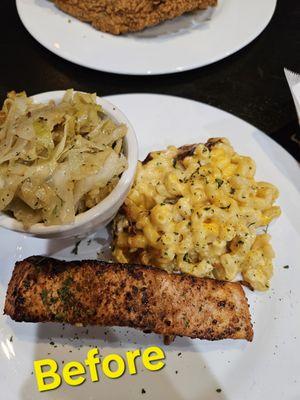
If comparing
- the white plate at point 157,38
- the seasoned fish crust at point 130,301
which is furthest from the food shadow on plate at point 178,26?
the seasoned fish crust at point 130,301

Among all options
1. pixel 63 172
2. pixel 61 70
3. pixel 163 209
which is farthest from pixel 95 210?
pixel 61 70

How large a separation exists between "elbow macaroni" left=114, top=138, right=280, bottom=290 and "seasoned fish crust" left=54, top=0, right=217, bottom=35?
2.63 feet

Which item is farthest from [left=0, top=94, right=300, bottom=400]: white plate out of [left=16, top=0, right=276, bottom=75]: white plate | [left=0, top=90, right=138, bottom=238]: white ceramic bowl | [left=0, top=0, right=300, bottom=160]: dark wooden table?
[left=16, top=0, right=276, bottom=75]: white plate

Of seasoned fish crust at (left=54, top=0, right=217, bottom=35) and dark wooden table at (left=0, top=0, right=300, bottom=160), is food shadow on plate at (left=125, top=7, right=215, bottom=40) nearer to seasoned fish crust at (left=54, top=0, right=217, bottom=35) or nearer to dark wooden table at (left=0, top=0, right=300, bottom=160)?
seasoned fish crust at (left=54, top=0, right=217, bottom=35)

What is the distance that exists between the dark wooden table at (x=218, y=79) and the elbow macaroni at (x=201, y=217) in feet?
1.47

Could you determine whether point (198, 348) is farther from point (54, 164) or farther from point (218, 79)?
point (218, 79)

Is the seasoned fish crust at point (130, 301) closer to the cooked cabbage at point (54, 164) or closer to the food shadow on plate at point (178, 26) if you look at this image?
the cooked cabbage at point (54, 164)

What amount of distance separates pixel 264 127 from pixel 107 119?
742 millimetres

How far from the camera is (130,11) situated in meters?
1.91

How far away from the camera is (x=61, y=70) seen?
1968mm

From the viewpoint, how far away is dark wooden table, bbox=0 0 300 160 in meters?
1.81

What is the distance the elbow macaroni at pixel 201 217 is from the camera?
50.1 inches

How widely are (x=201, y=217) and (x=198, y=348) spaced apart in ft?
1.18

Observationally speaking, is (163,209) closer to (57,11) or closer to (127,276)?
(127,276)
